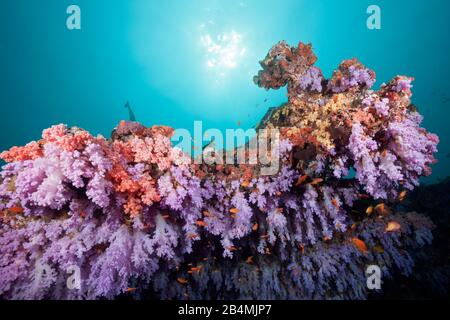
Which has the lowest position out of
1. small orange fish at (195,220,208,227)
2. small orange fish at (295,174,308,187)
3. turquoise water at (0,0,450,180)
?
small orange fish at (195,220,208,227)

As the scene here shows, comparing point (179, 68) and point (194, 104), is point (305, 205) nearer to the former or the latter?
point (179, 68)

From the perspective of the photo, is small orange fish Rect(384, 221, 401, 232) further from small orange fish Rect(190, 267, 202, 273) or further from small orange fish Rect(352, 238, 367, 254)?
small orange fish Rect(190, 267, 202, 273)

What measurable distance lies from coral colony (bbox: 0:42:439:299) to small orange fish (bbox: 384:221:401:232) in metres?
0.07

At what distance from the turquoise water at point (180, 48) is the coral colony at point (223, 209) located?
224ft

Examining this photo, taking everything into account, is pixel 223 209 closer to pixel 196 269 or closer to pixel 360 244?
pixel 196 269

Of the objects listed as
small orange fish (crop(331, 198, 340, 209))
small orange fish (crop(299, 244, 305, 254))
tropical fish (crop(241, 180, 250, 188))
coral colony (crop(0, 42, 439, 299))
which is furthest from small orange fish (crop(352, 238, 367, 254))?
tropical fish (crop(241, 180, 250, 188))

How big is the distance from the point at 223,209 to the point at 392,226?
3.26 m

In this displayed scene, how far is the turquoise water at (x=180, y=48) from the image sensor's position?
2948 inches

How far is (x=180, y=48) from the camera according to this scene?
9725 centimetres

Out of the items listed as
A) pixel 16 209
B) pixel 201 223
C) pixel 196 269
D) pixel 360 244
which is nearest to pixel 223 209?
pixel 201 223

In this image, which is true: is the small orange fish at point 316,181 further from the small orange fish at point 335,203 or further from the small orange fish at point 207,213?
the small orange fish at point 207,213

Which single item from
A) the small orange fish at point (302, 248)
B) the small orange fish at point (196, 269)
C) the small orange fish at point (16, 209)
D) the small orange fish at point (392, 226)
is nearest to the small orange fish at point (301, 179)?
the small orange fish at point (302, 248)

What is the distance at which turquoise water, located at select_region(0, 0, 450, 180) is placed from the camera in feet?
246
